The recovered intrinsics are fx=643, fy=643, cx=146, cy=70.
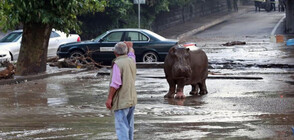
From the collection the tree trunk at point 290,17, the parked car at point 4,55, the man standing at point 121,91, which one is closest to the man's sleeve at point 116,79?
the man standing at point 121,91

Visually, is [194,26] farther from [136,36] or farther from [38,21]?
[38,21]

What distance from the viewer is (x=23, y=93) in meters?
15.2

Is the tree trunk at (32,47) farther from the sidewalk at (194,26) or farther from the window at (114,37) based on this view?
the sidewalk at (194,26)

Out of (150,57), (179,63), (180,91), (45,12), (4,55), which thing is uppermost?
(45,12)

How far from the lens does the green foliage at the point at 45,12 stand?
17.9 m

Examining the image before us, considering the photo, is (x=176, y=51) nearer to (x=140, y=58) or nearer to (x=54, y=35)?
(x=140, y=58)

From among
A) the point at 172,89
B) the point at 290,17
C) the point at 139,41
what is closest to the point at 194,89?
the point at 172,89

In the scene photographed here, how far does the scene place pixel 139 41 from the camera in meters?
23.3

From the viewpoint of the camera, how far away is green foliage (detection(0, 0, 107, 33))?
1786cm

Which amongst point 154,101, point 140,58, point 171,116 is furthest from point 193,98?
point 140,58

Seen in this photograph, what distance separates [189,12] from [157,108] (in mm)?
43123

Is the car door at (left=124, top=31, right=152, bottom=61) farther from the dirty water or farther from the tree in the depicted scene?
the dirty water

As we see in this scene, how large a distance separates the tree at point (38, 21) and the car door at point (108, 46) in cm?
359

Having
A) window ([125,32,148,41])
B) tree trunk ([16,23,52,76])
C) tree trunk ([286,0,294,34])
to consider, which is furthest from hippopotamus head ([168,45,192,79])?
tree trunk ([286,0,294,34])
